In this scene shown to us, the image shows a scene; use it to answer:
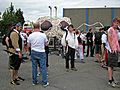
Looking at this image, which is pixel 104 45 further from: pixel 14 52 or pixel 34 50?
pixel 14 52

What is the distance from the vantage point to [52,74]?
10.9 m

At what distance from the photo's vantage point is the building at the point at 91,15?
5078 centimetres

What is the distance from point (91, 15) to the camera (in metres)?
51.9

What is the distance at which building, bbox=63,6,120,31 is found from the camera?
50781 mm

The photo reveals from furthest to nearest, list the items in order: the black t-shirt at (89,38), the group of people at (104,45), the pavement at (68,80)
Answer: the black t-shirt at (89,38)
the group of people at (104,45)
the pavement at (68,80)

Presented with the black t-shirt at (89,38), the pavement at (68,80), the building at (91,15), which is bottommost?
the pavement at (68,80)

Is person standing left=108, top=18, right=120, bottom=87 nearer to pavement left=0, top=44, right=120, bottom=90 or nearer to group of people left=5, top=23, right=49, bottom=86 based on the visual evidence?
pavement left=0, top=44, right=120, bottom=90

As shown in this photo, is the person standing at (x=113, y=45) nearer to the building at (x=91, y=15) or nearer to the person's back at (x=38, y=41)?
the person's back at (x=38, y=41)

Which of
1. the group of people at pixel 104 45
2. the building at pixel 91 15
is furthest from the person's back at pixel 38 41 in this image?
the building at pixel 91 15

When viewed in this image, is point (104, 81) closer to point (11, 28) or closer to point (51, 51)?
point (11, 28)

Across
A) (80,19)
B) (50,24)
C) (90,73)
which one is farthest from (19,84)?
(80,19)

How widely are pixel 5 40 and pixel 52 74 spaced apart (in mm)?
2587

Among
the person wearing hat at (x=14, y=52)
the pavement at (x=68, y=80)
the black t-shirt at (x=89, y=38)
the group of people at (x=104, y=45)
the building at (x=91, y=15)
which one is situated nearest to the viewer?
the pavement at (x=68, y=80)

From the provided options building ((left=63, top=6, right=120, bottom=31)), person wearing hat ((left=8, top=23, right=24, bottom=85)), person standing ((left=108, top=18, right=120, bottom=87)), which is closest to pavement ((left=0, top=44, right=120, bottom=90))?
person wearing hat ((left=8, top=23, right=24, bottom=85))
